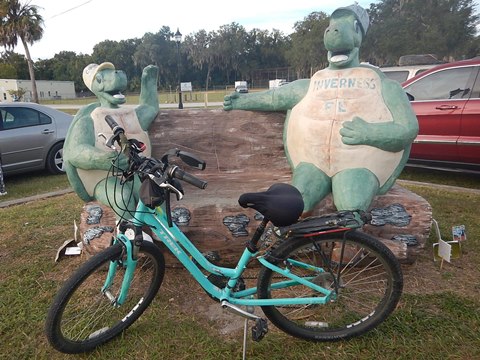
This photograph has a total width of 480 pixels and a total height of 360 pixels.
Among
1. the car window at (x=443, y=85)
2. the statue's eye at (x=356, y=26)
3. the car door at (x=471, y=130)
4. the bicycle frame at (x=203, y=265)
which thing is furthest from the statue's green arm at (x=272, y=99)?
the car window at (x=443, y=85)

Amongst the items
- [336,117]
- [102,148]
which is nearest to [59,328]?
[102,148]

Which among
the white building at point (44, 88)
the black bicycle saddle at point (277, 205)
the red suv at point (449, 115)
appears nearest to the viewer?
the black bicycle saddle at point (277, 205)

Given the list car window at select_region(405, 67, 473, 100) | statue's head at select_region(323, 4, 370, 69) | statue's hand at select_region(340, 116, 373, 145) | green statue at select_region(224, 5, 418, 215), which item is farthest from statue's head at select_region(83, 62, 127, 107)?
car window at select_region(405, 67, 473, 100)

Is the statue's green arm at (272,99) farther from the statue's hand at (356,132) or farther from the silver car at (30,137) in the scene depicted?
the silver car at (30,137)

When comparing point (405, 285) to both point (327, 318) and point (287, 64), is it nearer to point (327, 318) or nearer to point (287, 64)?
point (327, 318)

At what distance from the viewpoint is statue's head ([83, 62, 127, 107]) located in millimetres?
2766

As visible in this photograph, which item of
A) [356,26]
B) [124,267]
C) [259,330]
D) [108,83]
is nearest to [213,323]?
[259,330]

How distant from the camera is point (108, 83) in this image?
2.76 metres

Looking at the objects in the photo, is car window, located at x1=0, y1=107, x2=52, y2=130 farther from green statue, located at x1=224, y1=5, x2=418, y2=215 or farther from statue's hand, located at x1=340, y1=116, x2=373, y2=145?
statue's hand, located at x1=340, y1=116, x2=373, y2=145

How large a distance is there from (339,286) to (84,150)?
1.81 meters

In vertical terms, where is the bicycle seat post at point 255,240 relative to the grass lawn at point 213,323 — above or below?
above

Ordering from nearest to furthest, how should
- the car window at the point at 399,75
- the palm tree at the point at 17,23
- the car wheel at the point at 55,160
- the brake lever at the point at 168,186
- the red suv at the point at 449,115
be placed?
1. the brake lever at the point at 168,186
2. the red suv at the point at 449,115
3. the car wheel at the point at 55,160
4. the car window at the point at 399,75
5. the palm tree at the point at 17,23

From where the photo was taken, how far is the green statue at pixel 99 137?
252 centimetres

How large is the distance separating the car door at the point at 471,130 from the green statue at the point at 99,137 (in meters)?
3.86
